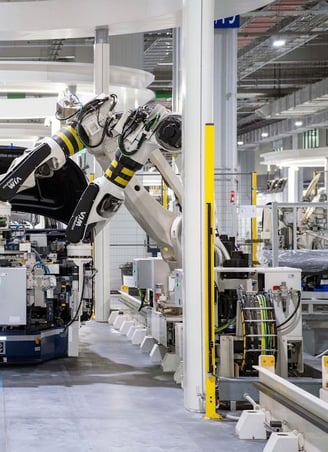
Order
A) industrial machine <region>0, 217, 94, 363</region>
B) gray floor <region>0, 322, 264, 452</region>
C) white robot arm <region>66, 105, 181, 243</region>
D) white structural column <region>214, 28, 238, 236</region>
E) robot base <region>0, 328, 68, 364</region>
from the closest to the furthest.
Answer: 1. gray floor <region>0, 322, 264, 452</region>
2. white robot arm <region>66, 105, 181, 243</region>
3. industrial machine <region>0, 217, 94, 363</region>
4. robot base <region>0, 328, 68, 364</region>
5. white structural column <region>214, 28, 238, 236</region>

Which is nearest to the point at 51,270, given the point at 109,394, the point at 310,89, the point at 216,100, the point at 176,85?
the point at 109,394

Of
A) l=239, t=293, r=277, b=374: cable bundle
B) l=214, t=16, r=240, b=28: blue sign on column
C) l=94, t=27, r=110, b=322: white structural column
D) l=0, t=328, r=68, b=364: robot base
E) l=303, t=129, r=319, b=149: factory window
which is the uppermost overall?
l=303, t=129, r=319, b=149: factory window

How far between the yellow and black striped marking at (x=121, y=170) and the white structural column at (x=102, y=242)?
15.4 ft

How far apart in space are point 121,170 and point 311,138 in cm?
2595

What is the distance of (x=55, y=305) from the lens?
401 inches

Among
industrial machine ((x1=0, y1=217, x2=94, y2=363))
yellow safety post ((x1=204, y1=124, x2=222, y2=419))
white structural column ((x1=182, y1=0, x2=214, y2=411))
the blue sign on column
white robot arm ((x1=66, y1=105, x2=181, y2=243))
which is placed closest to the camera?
yellow safety post ((x1=204, y1=124, x2=222, y2=419))

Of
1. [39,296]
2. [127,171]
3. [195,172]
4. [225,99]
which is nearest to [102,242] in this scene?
[225,99]

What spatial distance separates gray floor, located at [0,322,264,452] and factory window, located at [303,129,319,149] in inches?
971

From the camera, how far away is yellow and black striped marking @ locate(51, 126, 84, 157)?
9.38 m

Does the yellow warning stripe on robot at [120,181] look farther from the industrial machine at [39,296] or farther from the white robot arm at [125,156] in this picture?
the industrial machine at [39,296]

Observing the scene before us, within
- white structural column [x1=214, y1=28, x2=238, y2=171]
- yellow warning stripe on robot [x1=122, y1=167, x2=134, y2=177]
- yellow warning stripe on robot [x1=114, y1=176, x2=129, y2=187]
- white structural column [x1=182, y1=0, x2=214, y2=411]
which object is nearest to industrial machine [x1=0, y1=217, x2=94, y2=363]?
yellow warning stripe on robot [x1=114, y1=176, x2=129, y2=187]

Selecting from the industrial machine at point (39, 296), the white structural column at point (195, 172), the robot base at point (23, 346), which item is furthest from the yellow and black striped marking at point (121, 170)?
the robot base at point (23, 346)

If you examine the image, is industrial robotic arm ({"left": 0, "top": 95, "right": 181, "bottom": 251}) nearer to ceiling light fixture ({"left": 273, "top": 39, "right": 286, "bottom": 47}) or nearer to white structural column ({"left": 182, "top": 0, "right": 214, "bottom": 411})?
white structural column ({"left": 182, "top": 0, "right": 214, "bottom": 411})

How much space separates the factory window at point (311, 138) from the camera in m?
33.8
